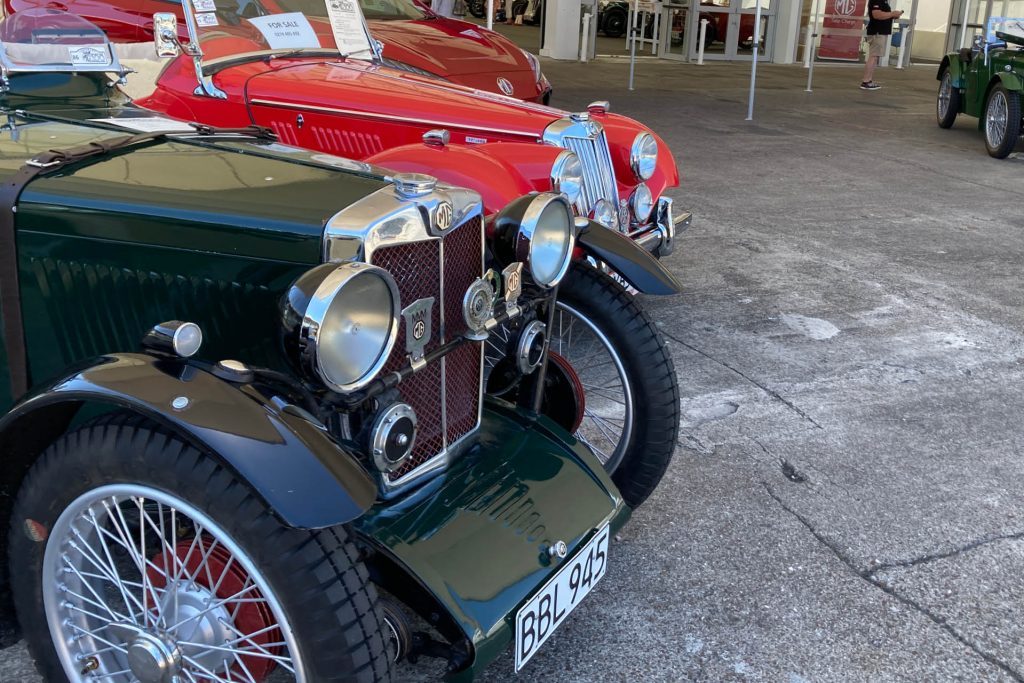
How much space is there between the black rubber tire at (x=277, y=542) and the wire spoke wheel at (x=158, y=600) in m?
0.03

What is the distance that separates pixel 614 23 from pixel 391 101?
767 inches

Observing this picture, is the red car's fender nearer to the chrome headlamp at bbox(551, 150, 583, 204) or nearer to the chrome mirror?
the chrome headlamp at bbox(551, 150, 583, 204)

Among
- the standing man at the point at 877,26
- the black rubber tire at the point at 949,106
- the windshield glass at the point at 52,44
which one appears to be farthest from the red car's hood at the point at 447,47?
the standing man at the point at 877,26

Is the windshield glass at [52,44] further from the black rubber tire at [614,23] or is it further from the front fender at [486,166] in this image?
the black rubber tire at [614,23]

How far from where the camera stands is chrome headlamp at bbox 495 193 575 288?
230cm

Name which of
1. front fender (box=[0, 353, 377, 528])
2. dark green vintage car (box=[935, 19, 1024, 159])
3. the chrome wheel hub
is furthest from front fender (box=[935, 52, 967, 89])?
the chrome wheel hub

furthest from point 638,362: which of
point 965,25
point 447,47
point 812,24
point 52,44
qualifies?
point 965,25

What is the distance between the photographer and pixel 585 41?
1595 cm

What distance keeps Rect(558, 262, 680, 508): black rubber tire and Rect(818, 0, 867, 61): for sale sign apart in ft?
52.2

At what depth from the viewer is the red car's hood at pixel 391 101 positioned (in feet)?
13.3

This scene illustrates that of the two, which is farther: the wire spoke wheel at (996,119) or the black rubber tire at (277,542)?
the wire spoke wheel at (996,119)

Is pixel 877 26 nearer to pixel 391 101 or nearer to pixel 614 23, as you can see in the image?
pixel 614 23

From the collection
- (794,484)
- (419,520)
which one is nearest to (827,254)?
(794,484)

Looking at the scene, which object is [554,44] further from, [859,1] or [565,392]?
[565,392]
